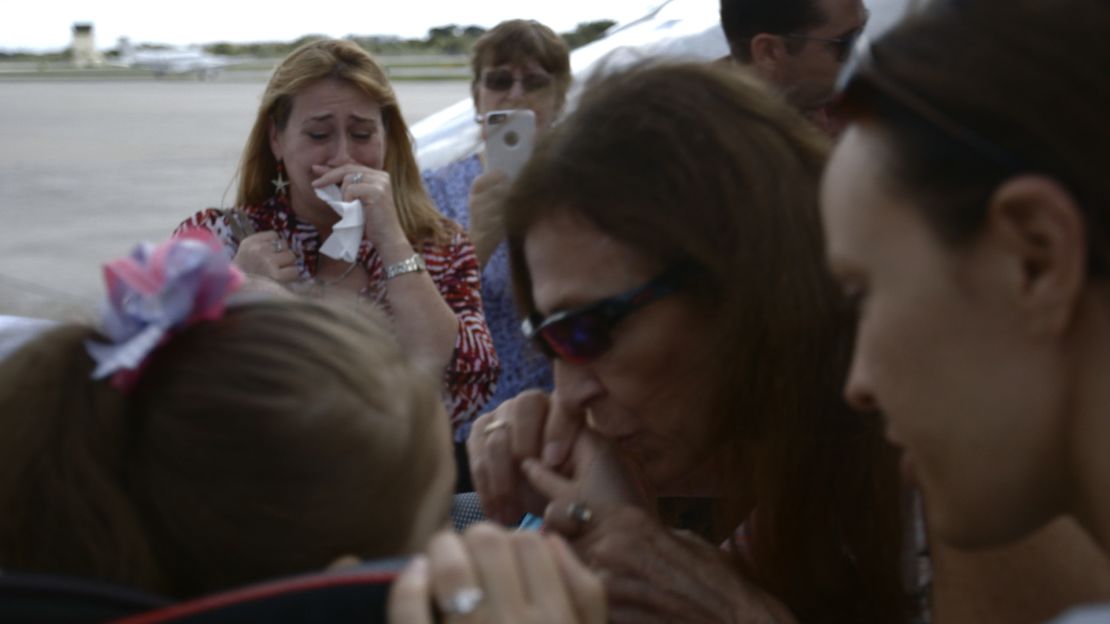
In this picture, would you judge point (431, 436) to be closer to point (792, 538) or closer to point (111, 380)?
point (111, 380)

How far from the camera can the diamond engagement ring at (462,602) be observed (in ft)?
3.36

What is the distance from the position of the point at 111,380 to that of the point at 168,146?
17634 mm

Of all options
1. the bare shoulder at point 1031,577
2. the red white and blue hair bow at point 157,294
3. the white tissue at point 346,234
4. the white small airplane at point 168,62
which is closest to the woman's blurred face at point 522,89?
the white tissue at point 346,234

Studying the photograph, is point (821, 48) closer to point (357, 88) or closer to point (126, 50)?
point (357, 88)

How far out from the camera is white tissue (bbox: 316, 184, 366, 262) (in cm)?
312

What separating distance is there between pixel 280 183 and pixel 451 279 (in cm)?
57

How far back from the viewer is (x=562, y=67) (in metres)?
4.33

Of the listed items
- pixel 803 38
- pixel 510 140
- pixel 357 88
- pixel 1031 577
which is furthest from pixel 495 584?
pixel 803 38

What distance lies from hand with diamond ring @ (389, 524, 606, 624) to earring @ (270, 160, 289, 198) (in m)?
2.47

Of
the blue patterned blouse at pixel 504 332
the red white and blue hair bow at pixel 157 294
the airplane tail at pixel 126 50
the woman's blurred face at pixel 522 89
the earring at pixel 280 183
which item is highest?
the red white and blue hair bow at pixel 157 294

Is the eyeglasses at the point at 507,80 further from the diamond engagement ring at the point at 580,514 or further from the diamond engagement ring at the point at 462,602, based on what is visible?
the diamond engagement ring at the point at 462,602

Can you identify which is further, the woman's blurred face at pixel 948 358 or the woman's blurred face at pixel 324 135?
the woman's blurred face at pixel 324 135

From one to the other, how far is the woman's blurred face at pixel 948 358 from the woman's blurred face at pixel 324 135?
2433mm

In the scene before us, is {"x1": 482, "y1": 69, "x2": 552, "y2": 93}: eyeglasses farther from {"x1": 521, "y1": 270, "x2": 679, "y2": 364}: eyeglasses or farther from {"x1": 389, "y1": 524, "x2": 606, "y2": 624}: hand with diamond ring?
{"x1": 389, "y1": 524, "x2": 606, "y2": 624}: hand with diamond ring
